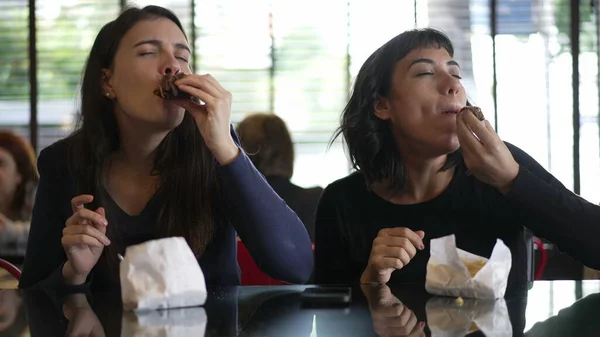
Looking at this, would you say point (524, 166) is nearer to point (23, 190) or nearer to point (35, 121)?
point (23, 190)

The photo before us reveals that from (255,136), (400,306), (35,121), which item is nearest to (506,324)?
(400,306)

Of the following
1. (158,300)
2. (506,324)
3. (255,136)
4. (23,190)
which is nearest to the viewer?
(506,324)

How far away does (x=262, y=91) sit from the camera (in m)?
5.35

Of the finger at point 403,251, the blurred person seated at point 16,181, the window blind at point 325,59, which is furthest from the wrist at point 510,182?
the window blind at point 325,59

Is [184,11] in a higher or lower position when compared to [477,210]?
higher

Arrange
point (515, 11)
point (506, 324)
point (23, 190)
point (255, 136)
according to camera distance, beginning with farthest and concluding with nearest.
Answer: point (515, 11) → point (255, 136) → point (23, 190) → point (506, 324)

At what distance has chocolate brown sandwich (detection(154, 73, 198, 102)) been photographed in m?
1.68

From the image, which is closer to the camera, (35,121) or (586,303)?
(586,303)

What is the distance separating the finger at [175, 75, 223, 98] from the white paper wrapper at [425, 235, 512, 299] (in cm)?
54

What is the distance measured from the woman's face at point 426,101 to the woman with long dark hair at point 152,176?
0.36 meters

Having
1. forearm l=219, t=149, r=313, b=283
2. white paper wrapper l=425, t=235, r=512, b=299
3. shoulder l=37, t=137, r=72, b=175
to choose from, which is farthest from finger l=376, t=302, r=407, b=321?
shoulder l=37, t=137, r=72, b=175

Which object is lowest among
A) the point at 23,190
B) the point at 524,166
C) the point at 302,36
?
the point at 23,190

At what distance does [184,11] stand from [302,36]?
74 cm

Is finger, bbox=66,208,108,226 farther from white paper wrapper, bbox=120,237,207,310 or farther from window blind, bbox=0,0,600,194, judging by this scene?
window blind, bbox=0,0,600,194
